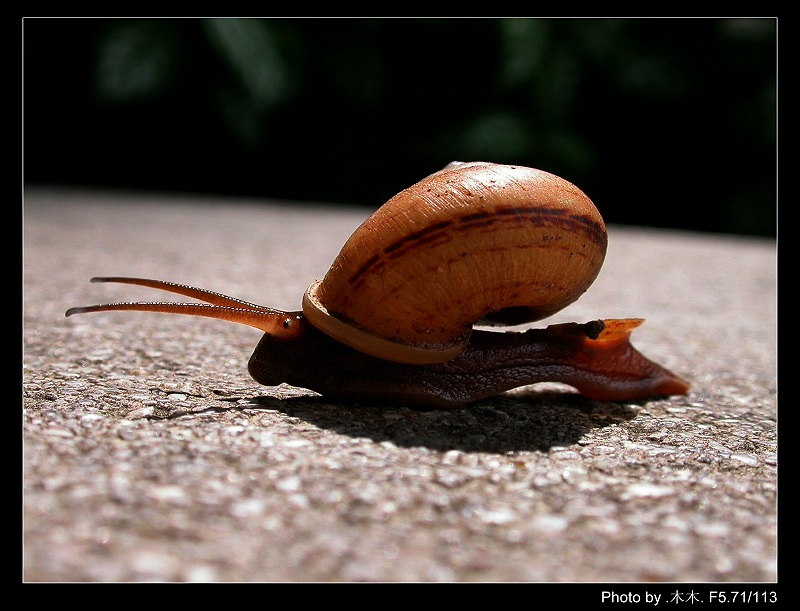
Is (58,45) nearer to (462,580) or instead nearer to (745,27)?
(745,27)

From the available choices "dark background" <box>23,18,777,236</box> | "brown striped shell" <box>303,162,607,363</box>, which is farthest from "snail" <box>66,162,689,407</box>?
"dark background" <box>23,18,777,236</box>

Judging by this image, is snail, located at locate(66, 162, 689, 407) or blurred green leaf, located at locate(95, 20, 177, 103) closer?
snail, located at locate(66, 162, 689, 407)

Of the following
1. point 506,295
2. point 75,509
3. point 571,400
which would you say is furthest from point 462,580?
point 571,400

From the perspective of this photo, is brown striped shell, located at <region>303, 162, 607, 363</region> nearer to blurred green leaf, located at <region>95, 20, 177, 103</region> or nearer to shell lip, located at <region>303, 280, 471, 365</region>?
shell lip, located at <region>303, 280, 471, 365</region>

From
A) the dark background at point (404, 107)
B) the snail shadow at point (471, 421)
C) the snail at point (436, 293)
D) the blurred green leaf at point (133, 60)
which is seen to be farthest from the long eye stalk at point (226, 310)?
the blurred green leaf at point (133, 60)

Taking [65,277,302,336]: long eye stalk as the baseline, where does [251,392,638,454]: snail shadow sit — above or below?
below

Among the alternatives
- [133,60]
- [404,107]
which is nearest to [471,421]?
[133,60]
